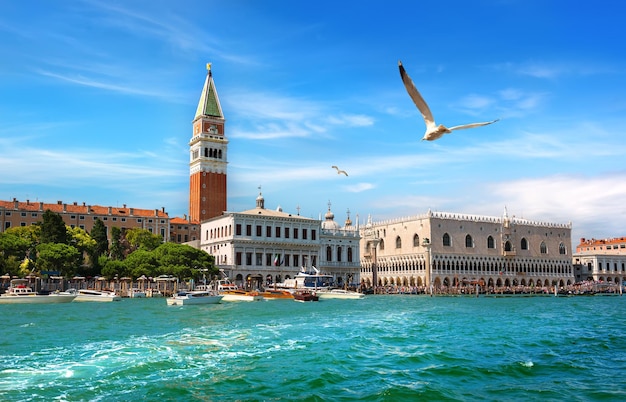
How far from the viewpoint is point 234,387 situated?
1325 centimetres

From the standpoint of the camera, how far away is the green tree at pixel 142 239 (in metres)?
67.1

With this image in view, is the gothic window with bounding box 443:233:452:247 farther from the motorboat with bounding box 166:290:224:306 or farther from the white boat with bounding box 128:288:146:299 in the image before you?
the motorboat with bounding box 166:290:224:306

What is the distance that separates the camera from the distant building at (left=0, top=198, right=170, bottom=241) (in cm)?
6994

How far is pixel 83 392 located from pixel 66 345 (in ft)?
22.3

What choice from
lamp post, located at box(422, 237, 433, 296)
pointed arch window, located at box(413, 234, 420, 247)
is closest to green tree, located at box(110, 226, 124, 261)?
lamp post, located at box(422, 237, 433, 296)

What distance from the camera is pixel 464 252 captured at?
3135 inches

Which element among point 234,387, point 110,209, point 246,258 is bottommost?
point 234,387

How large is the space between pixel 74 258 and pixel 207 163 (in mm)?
28120

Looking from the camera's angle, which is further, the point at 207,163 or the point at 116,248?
the point at 207,163

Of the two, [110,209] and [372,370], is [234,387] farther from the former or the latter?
[110,209]

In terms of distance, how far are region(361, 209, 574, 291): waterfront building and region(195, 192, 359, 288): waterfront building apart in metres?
9.93

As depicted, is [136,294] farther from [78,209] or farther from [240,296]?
[78,209]

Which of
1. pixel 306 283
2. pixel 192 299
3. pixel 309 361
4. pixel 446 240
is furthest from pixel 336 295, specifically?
pixel 309 361

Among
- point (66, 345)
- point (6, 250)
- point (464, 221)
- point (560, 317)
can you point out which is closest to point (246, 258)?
point (6, 250)
